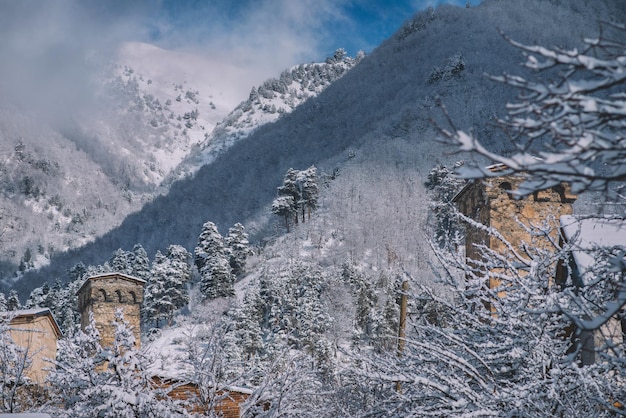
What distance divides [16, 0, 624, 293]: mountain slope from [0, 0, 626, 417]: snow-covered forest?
0.80 metres

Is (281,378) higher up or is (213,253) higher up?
(213,253)

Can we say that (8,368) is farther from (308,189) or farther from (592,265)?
(308,189)

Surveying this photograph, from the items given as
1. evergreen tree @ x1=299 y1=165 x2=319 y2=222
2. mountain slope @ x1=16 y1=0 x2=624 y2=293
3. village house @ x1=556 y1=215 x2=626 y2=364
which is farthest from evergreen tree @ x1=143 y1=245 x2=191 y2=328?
village house @ x1=556 y1=215 x2=626 y2=364

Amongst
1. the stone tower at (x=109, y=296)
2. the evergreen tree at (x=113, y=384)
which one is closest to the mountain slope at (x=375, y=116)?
the stone tower at (x=109, y=296)

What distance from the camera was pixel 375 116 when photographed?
148m

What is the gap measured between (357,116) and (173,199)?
50.4 metres

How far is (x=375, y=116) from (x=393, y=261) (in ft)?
262

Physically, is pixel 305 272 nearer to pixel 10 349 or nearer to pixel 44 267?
pixel 10 349

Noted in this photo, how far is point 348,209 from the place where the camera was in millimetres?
90875

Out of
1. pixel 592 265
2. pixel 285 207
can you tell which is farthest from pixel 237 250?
pixel 592 265

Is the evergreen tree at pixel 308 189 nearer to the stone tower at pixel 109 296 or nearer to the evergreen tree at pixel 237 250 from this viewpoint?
the evergreen tree at pixel 237 250

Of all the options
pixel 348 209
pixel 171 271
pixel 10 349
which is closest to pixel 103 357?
pixel 10 349

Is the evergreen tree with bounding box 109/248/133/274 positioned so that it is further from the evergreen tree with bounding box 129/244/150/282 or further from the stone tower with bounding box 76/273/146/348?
the stone tower with bounding box 76/273/146/348

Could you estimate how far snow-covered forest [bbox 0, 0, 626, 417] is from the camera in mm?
3018
